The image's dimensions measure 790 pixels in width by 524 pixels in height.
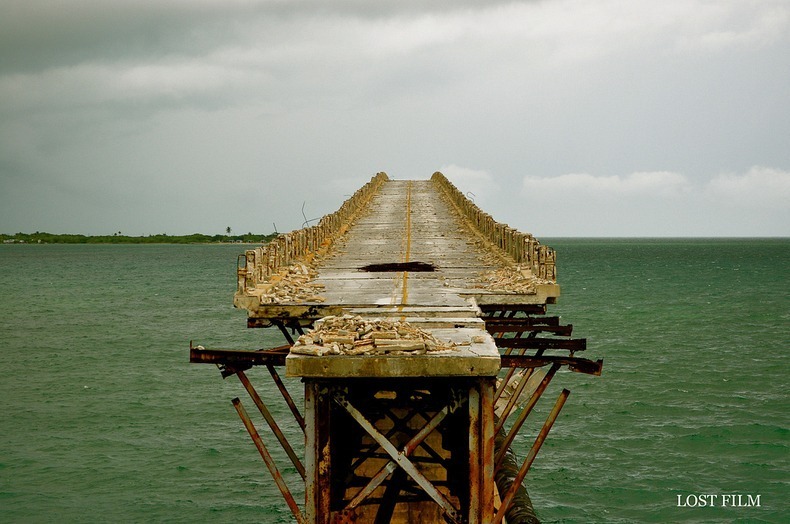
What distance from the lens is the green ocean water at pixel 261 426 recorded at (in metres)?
23.5

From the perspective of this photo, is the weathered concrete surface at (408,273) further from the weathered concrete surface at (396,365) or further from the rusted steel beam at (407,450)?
the weathered concrete surface at (396,365)

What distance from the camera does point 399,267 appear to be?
75.9ft

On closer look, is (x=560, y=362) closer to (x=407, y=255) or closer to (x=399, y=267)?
(x=399, y=267)

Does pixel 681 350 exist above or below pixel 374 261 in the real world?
below

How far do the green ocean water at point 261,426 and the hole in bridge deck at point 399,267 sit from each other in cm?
760

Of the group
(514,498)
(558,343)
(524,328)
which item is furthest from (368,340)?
(514,498)

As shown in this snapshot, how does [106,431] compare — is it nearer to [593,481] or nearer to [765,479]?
[593,481]

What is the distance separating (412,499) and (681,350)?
38.1m

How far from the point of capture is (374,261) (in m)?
24.6

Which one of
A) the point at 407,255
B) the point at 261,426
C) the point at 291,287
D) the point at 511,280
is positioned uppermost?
the point at 407,255

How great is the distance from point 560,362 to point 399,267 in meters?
11.0

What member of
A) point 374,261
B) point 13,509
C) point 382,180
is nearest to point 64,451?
point 13,509

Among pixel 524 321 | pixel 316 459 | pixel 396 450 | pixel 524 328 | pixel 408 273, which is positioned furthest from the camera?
pixel 408 273

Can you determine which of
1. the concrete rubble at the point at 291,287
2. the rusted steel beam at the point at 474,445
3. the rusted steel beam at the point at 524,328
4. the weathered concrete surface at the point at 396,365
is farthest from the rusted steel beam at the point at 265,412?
the rusted steel beam at the point at 524,328
